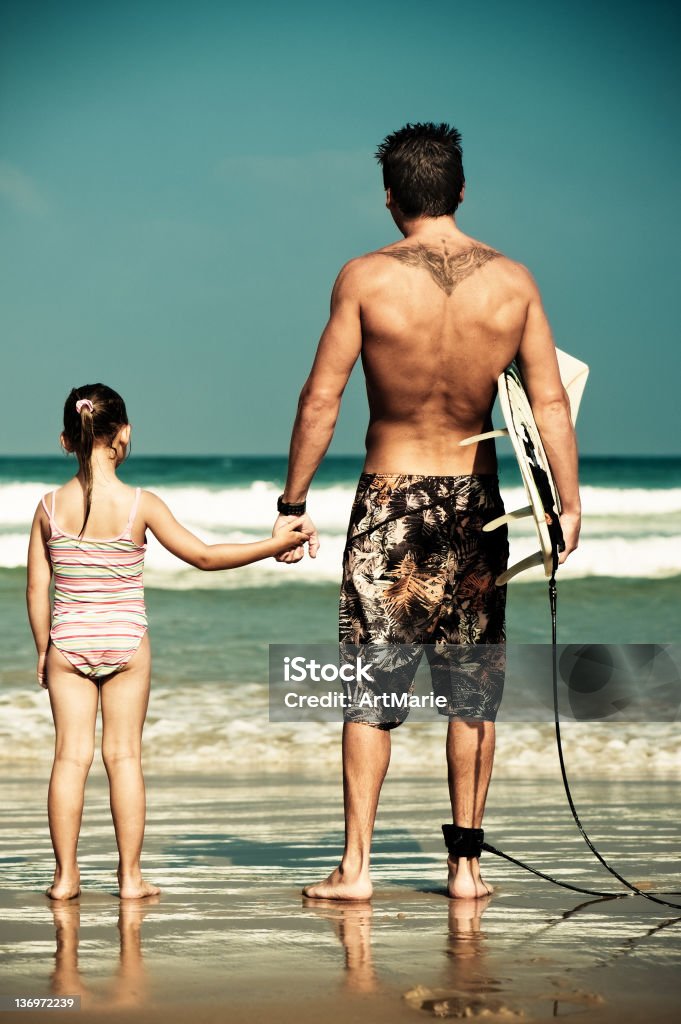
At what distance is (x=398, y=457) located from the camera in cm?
362

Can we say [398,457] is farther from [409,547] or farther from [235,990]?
[235,990]

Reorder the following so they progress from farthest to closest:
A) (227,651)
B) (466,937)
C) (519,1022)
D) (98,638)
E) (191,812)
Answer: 1. (227,651)
2. (191,812)
3. (98,638)
4. (466,937)
5. (519,1022)

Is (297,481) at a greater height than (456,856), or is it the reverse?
(297,481)

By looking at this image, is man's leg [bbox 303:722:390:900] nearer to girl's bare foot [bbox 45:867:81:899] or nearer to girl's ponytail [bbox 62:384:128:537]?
girl's bare foot [bbox 45:867:81:899]

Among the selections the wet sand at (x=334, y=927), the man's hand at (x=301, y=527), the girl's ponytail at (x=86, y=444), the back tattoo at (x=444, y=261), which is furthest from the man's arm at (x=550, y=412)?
the girl's ponytail at (x=86, y=444)

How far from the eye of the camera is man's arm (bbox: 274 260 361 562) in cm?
357

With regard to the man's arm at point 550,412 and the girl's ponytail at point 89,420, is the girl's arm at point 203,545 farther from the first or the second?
the man's arm at point 550,412

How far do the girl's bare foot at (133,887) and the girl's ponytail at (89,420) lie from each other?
978mm

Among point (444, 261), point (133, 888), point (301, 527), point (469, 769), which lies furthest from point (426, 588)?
point (133, 888)

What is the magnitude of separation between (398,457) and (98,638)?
92cm

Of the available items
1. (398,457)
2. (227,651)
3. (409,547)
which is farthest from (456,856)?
(227,651)

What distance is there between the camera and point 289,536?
142 inches

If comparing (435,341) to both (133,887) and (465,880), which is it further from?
(133,887)

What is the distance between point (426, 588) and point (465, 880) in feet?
2.52
